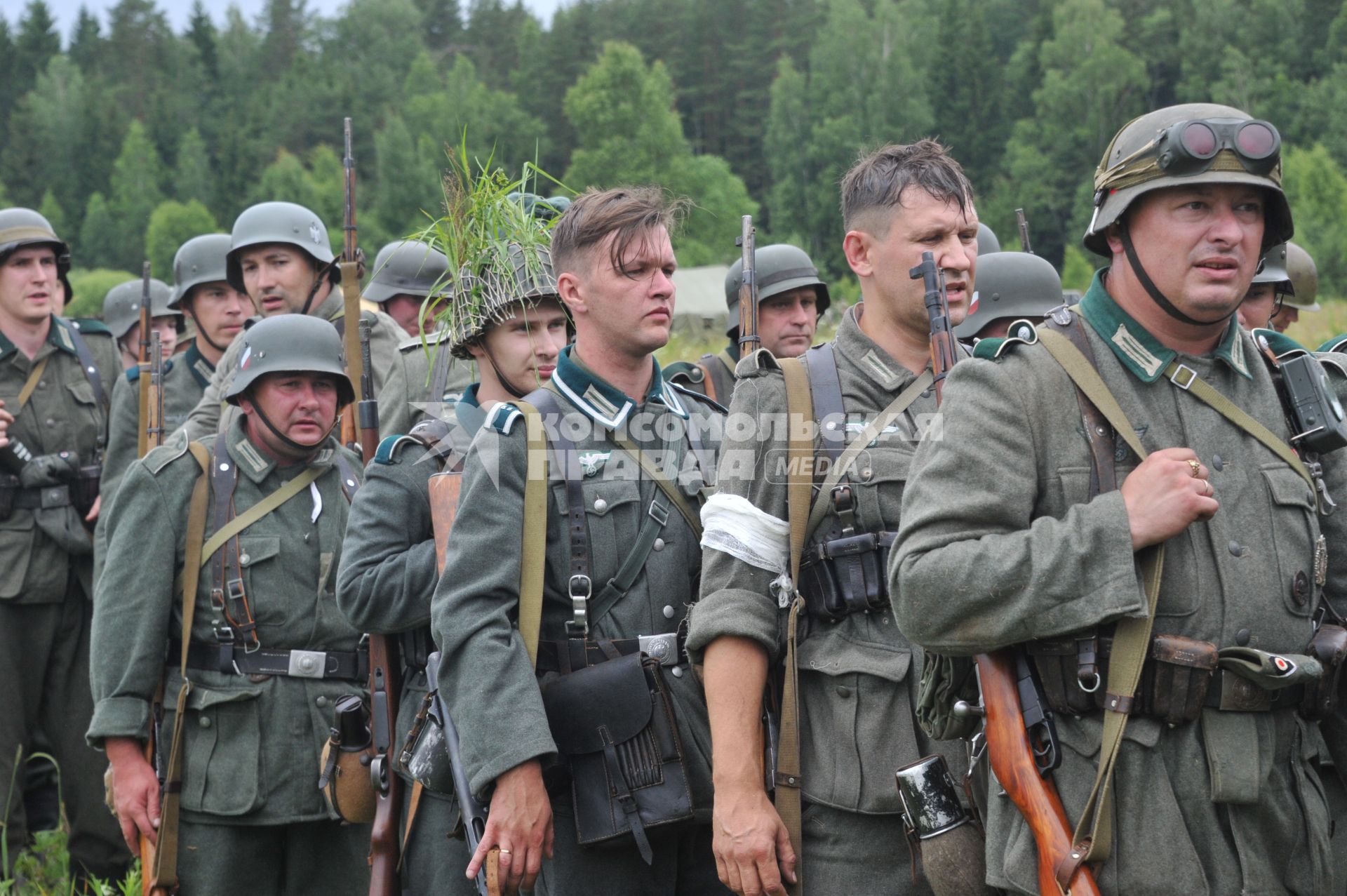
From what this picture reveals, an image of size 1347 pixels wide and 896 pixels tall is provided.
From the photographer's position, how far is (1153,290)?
10.3 ft

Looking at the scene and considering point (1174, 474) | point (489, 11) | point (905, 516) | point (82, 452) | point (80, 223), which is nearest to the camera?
point (1174, 474)

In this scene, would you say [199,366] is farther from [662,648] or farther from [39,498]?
[662,648]

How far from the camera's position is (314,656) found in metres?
5.31

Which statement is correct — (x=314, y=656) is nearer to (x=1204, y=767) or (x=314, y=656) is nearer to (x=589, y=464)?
(x=589, y=464)

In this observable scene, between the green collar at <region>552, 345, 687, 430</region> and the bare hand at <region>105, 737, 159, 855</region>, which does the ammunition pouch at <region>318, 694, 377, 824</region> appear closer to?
the bare hand at <region>105, 737, 159, 855</region>

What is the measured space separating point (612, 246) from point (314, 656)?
6.96ft

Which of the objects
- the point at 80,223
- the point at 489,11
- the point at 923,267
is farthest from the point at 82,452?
the point at 489,11

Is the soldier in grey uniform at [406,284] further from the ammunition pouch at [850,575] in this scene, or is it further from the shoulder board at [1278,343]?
Result: the shoulder board at [1278,343]

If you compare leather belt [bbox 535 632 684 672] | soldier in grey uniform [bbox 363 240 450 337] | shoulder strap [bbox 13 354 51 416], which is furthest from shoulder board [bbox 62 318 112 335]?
leather belt [bbox 535 632 684 672]

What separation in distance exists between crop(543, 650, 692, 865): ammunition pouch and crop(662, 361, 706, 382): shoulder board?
9.09 ft

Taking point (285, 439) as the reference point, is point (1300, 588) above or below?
below

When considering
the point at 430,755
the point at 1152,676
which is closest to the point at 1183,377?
the point at 1152,676

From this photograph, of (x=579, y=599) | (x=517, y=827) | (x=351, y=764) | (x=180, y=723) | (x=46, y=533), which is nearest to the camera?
(x=517, y=827)

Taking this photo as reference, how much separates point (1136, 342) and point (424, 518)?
258cm
